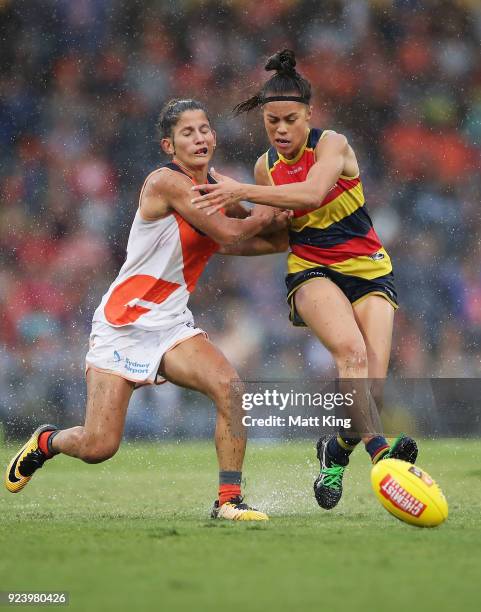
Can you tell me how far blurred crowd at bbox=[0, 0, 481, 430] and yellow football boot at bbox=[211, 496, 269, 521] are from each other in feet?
17.9

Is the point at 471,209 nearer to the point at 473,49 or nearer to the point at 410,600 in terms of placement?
the point at 473,49

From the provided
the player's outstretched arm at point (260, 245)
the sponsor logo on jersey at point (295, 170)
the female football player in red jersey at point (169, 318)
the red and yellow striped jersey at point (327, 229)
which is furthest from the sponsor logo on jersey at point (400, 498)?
the sponsor logo on jersey at point (295, 170)

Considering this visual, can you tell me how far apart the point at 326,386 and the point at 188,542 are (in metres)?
6.07

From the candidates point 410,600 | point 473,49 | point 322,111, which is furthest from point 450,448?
point 410,600

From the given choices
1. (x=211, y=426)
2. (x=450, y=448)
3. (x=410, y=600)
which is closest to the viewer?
(x=410, y=600)

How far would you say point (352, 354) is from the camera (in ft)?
18.6

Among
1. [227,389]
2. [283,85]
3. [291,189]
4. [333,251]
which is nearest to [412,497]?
[227,389]

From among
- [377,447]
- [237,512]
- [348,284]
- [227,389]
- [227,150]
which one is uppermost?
[227,150]

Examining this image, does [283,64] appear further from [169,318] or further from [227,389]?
[227,389]

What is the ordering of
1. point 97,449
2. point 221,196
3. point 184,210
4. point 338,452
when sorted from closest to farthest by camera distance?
1. point 221,196
2. point 184,210
3. point 97,449
4. point 338,452

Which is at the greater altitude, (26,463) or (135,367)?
(135,367)

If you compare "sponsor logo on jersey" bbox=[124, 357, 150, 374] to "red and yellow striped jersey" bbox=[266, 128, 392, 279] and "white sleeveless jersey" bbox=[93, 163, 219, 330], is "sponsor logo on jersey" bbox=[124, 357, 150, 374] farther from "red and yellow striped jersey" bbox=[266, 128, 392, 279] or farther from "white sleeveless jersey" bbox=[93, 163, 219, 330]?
"red and yellow striped jersey" bbox=[266, 128, 392, 279]

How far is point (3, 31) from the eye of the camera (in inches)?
493

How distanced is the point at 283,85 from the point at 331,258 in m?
0.93
